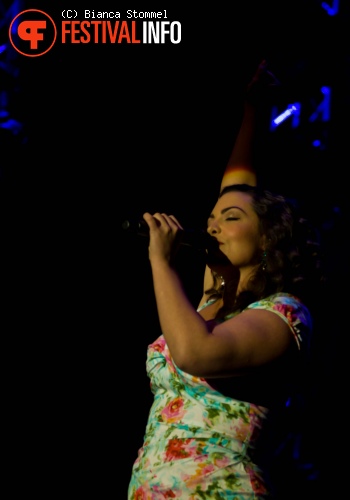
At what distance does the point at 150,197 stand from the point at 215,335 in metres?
1.26

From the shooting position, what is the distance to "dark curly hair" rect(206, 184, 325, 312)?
1.56 meters

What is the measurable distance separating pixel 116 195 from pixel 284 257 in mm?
1022

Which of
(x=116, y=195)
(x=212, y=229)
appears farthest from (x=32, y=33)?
(x=212, y=229)

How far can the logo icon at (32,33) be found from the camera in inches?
93.0

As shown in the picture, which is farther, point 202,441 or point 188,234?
point 188,234

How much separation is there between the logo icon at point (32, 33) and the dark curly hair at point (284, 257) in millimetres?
1194

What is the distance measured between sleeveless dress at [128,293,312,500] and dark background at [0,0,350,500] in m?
0.88

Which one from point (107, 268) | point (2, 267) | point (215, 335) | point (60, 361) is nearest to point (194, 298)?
point (107, 268)

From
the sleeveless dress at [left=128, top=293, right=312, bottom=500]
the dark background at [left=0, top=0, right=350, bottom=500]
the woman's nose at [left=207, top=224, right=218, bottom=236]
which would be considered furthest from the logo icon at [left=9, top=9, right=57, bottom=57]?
the sleeveless dress at [left=128, top=293, right=312, bottom=500]

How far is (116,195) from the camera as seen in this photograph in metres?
2.43

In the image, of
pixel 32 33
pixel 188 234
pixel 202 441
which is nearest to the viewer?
pixel 202 441

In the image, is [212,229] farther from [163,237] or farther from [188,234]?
[163,237]

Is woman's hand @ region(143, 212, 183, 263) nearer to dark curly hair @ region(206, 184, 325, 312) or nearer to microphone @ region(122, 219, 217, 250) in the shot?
microphone @ region(122, 219, 217, 250)

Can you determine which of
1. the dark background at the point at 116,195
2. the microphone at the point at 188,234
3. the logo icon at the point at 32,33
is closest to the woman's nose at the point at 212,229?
the microphone at the point at 188,234
